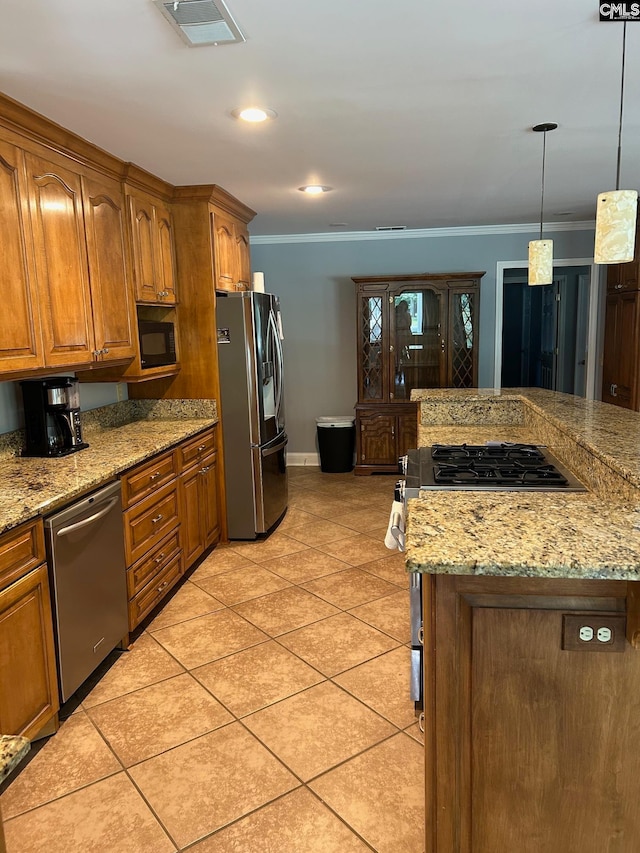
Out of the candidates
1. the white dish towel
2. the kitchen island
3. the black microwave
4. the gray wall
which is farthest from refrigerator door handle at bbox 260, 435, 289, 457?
the kitchen island

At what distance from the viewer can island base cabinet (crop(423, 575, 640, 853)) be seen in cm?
132

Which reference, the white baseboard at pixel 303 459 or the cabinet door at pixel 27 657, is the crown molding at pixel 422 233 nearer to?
the white baseboard at pixel 303 459

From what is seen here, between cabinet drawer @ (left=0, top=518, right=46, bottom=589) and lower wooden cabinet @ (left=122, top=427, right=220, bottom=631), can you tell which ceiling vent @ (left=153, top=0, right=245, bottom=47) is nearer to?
cabinet drawer @ (left=0, top=518, right=46, bottom=589)

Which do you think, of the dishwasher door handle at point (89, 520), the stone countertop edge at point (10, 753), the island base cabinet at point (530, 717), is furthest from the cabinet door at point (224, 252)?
the stone countertop edge at point (10, 753)

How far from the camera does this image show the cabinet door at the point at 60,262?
269 centimetres

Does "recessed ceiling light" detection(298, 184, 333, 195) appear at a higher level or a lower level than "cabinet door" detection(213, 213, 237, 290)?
higher

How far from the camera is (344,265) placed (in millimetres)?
6293

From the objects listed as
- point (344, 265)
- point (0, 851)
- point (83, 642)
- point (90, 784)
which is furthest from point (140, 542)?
point (344, 265)

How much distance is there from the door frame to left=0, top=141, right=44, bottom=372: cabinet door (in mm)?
4648

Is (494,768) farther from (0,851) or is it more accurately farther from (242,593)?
(242,593)

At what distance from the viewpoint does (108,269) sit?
10.9 feet

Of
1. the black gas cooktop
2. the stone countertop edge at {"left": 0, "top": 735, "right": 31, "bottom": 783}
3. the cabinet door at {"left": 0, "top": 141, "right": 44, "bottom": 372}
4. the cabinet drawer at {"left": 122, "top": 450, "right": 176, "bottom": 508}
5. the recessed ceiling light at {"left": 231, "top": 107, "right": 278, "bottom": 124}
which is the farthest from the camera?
the cabinet drawer at {"left": 122, "top": 450, "right": 176, "bottom": 508}

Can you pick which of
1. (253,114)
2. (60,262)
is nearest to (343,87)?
(253,114)

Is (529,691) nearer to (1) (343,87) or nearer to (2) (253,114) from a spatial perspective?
(1) (343,87)
